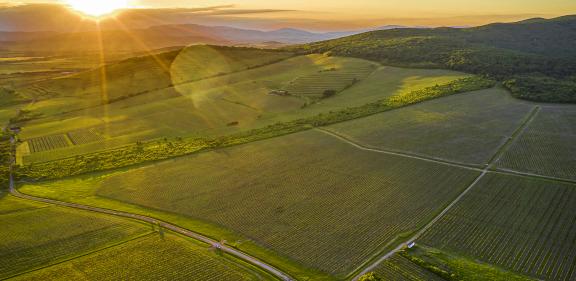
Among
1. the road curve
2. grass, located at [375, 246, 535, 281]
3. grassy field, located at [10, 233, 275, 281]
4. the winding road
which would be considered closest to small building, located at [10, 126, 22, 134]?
the winding road

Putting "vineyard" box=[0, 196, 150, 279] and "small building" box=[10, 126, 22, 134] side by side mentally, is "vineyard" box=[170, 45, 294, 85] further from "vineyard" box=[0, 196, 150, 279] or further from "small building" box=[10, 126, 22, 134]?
"vineyard" box=[0, 196, 150, 279]

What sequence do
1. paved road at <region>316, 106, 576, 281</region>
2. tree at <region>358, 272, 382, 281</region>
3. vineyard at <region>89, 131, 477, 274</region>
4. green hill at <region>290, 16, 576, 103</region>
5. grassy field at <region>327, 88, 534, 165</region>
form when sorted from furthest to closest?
1. green hill at <region>290, 16, 576, 103</region>
2. grassy field at <region>327, 88, 534, 165</region>
3. vineyard at <region>89, 131, 477, 274</region>
4. paved road at <region>316, 106, 576, 281</region>
5. tree at <region>358, 272, 382, 281</region>

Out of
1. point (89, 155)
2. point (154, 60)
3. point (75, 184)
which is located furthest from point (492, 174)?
point (154, 60)

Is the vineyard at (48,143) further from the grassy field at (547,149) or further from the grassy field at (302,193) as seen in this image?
the grassy field at (547,149)

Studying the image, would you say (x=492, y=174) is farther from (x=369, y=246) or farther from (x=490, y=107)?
(x=490, y=107)

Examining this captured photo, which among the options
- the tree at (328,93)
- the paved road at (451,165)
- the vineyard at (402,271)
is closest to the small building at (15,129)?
the paved road at (451,165)
